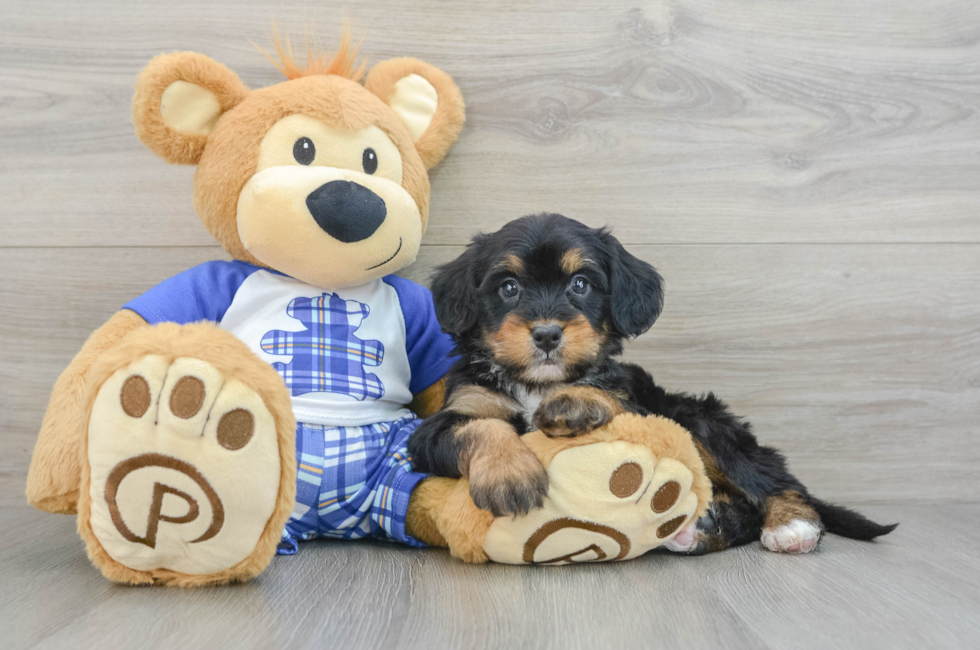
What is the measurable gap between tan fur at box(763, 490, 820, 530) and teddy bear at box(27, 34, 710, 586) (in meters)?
0.34

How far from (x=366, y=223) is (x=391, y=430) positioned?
58cm

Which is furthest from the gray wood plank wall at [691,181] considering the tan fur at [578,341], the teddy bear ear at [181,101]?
the tan fur at [578,341]

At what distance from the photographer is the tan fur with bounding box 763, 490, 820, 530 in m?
1.83

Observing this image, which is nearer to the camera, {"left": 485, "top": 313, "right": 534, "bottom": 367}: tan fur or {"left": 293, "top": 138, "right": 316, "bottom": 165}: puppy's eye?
{"left": 485, "top": 313, "right": 534, "bottom": 367}: tan fur

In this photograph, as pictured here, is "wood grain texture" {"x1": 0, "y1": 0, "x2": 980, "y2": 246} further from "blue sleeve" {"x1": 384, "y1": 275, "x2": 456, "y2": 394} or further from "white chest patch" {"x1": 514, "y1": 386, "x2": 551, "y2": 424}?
"white chest patch" {"x1": 514, "y1": 386, "x2": 551, "y2": 424}

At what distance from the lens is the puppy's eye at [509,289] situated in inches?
70.6

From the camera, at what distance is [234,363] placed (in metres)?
1.34

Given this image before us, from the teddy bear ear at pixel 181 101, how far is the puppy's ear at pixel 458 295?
79 cm

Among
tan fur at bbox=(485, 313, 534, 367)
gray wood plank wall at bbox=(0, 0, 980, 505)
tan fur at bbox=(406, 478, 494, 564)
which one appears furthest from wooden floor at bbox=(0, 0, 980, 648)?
tan fur at bbox=(406, 478, 494, 564)

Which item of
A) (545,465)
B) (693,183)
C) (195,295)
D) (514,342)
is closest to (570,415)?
(545,465)

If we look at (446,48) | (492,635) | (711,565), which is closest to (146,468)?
(492,635)

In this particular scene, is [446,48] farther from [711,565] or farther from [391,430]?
[711,565]

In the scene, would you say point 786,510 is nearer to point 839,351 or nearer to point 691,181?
point 839,351

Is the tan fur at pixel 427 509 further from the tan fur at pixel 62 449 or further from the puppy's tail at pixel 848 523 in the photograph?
the puppy's tail at pixel 848 523
